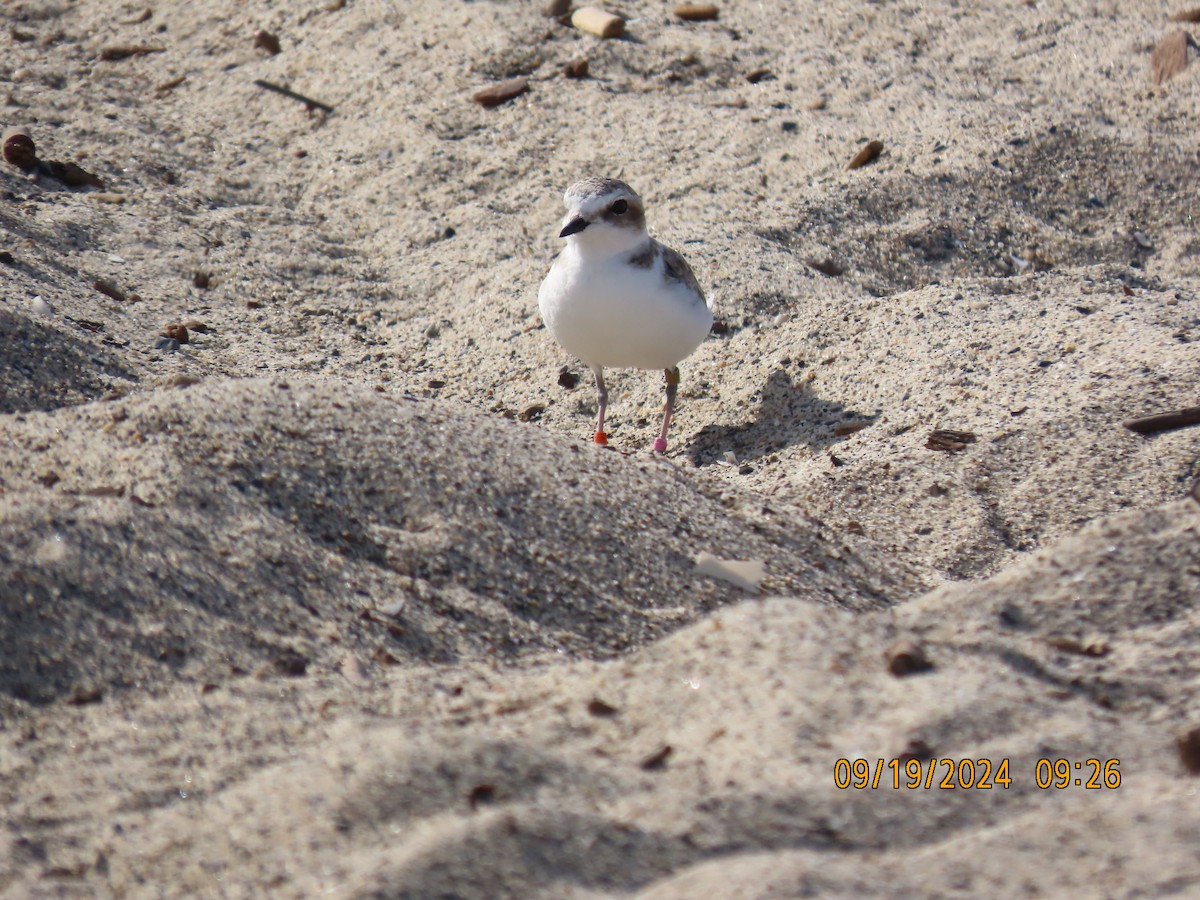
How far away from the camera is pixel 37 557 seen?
319 centimetres

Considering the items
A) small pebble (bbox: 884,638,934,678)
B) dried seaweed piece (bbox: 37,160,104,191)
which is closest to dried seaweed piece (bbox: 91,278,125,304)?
dried seaweed piece (bbox: 37,160,104,191)

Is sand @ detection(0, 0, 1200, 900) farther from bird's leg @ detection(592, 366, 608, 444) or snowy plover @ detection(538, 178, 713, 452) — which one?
snowy plover @ detection(538, 178, 713, 452)

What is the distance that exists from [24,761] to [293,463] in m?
1.24

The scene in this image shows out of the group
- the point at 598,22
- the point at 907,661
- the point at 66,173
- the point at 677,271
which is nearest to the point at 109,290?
the point at 66,173

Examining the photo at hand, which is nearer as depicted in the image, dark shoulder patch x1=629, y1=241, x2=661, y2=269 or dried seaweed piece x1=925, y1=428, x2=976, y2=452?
dried seaweed piece x1=925, y1=428, x2=976, y2=452

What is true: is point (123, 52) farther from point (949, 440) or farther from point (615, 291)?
point (949, 440)

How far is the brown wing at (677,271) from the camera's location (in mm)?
4980

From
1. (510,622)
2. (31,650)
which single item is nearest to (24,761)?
(31,650)
